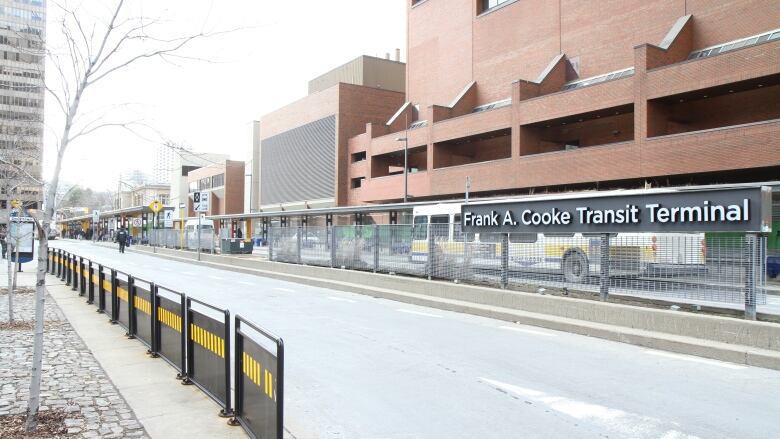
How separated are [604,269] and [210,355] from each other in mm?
7713

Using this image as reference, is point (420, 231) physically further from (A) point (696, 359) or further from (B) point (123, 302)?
(A) point (696, 359)

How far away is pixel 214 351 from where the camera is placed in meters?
5.64

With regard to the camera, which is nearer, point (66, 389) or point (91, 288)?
point (66, 389)

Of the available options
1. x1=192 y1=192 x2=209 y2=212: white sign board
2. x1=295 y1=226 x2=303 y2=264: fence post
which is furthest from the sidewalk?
x1=192 y1=192 x2=209 y2=212: white sign board

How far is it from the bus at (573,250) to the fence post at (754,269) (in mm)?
838

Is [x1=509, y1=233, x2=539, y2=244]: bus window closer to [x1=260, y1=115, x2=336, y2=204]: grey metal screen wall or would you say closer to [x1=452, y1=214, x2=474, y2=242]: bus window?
[x1=452, y1=214, x2=474, y2=242]: bus window

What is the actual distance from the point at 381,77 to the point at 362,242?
5756 centimetres

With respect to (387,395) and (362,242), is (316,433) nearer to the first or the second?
(387,395)

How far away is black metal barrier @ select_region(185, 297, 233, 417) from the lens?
5.31m

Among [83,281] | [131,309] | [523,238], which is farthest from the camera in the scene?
[83,281]

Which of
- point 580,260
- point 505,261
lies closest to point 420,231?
point 505,261

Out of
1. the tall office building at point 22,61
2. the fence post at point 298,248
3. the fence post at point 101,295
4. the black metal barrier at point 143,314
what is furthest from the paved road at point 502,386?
the fence post at point 298,248

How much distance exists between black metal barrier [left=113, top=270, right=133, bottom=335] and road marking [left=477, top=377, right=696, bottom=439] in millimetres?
6109

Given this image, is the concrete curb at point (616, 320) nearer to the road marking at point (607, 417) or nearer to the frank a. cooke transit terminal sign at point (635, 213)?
the frank a. cooke transit terminal sign at point (635, 213)
